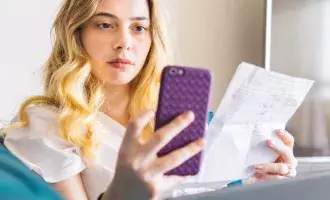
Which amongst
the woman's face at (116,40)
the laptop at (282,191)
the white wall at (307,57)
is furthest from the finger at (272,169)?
the white wall at (307,57)

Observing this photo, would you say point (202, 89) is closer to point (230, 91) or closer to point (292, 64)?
point (230, 91)

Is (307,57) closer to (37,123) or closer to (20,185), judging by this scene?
(37,123)

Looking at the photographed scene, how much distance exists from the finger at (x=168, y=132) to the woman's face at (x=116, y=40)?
0.47 meters

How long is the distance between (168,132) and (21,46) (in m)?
1.45

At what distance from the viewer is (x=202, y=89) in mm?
644

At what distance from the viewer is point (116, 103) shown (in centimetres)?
115

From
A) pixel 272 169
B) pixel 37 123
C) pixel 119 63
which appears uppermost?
pixel 119 63

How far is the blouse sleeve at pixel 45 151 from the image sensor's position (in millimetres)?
958

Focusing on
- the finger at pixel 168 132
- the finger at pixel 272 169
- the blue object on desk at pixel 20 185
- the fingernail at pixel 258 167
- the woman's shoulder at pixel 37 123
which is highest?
the finger at pixel 168 132

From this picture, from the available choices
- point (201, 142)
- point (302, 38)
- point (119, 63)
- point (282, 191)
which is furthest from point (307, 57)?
point (282, 191)

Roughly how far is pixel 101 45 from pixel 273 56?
120 cm

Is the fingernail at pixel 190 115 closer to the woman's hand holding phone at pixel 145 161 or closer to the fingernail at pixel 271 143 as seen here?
the woman's hand holding phone at pixel 145 161

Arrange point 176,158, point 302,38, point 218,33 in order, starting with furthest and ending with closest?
point 218,33
point 302,38
point 176,158

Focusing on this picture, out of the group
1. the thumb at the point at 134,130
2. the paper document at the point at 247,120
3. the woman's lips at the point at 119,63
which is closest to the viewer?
the thumb at the point at 134,130
